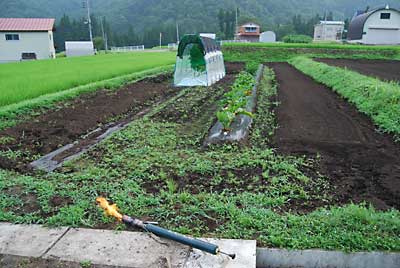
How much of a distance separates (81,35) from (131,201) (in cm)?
6537

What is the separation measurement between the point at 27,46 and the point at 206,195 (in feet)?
129

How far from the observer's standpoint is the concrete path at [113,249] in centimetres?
267

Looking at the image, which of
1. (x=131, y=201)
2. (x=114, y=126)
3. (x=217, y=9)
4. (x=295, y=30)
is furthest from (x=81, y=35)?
(x=131, y=201)

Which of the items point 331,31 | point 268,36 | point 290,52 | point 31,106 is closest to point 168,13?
point 268,36

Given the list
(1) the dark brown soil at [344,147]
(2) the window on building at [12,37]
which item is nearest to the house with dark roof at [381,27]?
(1) the dark brown soil at [344,147]

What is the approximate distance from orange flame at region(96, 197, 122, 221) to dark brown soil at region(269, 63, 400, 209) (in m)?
2.44

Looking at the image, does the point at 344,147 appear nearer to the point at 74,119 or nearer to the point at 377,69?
the point at 74,119

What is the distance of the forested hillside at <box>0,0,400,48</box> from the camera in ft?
219

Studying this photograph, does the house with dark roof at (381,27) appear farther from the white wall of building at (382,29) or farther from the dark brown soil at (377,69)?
the dark brown soil at (377,69)

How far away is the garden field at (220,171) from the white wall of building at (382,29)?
39727mm

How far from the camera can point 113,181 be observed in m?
4.30

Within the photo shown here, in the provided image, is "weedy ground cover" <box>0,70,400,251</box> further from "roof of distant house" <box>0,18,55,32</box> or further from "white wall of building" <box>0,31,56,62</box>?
"roof of distant house" <box>0,18,55,32</box>

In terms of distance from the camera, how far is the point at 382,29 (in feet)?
141

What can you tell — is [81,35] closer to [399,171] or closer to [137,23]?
[137,23]
